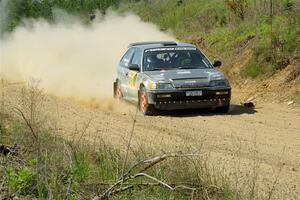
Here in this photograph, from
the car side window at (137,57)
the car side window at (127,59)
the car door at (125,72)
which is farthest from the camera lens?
the car side window at (127,59)

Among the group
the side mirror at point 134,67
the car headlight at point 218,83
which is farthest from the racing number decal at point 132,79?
the car headlight at point 218,83

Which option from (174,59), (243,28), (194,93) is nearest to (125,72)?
(174,59)

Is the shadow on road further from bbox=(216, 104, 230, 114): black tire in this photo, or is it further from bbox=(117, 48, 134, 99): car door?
bbox=(117, 48, 134, 99): car door

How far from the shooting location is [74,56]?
2328cm

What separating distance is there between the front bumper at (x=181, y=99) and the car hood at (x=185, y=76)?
0.21 meters

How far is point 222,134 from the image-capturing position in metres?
10.7

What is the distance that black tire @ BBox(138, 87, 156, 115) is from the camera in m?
13.3

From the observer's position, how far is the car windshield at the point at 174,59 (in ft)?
46.3

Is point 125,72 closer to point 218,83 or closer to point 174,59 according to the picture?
point 174,59

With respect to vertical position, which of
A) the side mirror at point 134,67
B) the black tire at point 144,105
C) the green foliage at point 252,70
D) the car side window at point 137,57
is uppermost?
the car side window at point 137,57

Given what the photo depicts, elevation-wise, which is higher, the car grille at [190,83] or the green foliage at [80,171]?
the green foliage at [80,171]

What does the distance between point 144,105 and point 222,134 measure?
3.27 m

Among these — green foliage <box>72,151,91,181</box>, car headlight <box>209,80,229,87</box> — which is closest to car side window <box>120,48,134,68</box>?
car headlight <box>209,80,229,87</box>

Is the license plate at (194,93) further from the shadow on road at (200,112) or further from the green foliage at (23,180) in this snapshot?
the green foliage at (23,180)
